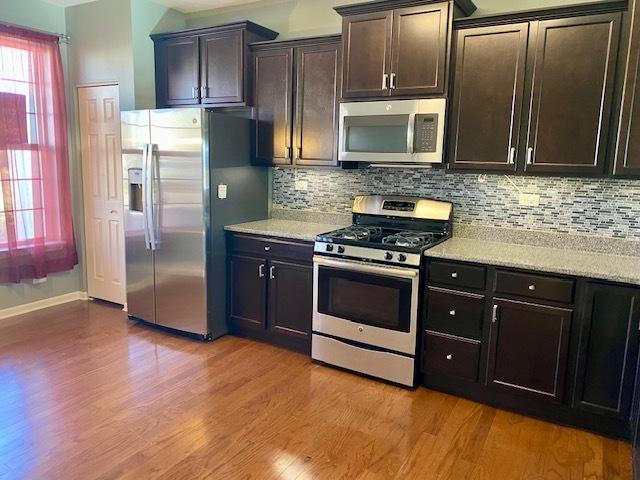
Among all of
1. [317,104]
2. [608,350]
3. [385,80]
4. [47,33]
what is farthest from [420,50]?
[47,33]

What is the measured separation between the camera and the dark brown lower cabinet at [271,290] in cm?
347

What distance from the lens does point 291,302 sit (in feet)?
11.6

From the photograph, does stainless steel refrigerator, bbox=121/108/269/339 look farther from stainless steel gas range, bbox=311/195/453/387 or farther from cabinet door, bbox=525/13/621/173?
cabinet door, bbox=525/13/621/173

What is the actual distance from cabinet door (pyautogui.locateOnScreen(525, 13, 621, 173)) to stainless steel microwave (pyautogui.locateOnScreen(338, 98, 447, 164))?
0.58m

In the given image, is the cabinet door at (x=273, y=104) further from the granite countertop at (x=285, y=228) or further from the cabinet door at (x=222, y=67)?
the granite countertop at (x=285, y=228)

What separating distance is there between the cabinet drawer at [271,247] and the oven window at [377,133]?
2.60 feet

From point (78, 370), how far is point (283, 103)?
2451 mm

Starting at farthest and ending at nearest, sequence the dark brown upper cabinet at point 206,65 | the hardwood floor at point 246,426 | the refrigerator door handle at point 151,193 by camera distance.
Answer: the dark brown upper cabinet at point 206,65 → the refrigerator door handle at point 151,193 → the hardwood floor at point 246,426

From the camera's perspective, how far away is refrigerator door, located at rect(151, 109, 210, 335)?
3490mm

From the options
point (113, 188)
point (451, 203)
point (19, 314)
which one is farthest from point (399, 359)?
point (19, 314)

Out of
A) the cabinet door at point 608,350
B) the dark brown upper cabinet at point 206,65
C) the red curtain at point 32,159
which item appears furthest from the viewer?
the red curtain at point 32,159

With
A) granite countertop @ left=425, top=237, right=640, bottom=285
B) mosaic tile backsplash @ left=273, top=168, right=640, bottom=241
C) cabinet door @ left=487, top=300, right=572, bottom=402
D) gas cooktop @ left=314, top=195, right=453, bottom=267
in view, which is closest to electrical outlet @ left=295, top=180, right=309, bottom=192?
mosaic tile backsplash @ left=273, top=168, right=640, bottom=241

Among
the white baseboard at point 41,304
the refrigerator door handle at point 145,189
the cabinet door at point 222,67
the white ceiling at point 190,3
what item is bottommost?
the white baseboard at point 41,304

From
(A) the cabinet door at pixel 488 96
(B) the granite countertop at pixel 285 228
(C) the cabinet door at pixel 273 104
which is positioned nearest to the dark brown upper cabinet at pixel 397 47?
(A) the cabinet door at pixel 488 96
